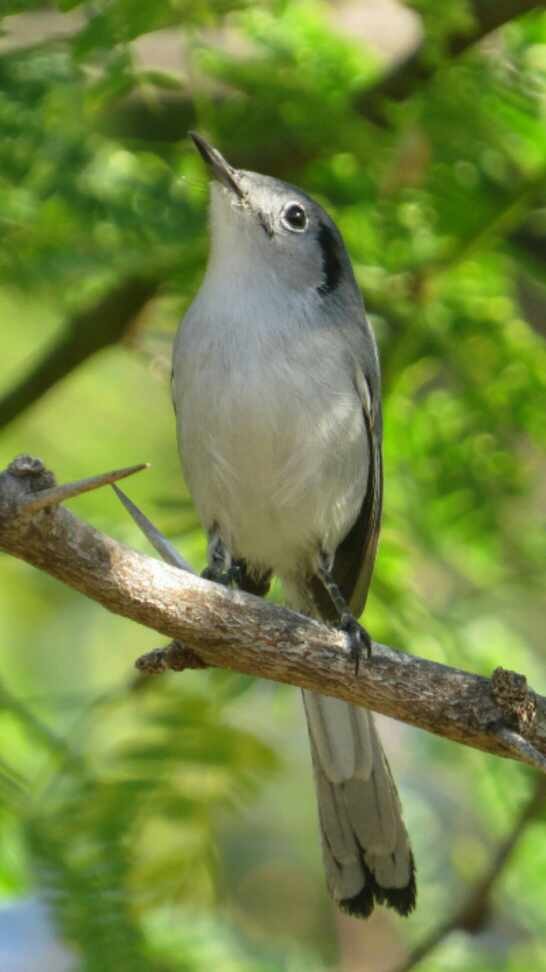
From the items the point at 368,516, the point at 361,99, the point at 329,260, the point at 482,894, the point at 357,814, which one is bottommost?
the point at 482,894

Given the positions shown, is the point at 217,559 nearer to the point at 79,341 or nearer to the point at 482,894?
the point at 79,341

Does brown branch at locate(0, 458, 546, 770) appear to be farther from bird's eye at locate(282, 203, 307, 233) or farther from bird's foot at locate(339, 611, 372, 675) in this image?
bird's eye at locate(282, 203, 307, 233)

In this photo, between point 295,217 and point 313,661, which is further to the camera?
point 295,217

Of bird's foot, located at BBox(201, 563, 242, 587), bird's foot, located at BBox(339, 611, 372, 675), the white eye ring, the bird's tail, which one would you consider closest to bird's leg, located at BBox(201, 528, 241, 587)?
bird's foot, located at BBox(201, 563, 242, 587)

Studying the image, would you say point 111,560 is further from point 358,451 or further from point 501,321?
point 501,321

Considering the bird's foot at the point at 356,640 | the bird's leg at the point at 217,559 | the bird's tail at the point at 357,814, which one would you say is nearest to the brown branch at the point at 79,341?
the bird's leg at the point at 217,559

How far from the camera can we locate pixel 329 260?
11.8 feet

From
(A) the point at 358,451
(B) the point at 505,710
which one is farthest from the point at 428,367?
(B) the point at 505,710

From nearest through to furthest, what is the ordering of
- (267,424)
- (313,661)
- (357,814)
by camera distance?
(313,661) < (267,424) < (357,814)

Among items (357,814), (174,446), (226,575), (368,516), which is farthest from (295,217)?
(357,814)

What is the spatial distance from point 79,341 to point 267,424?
80 centimetres

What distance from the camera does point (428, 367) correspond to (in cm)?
382

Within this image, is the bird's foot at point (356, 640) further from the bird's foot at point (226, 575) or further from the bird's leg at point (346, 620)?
the bird's foot at point (226, 575)

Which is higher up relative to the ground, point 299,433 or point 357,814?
point 299,433
